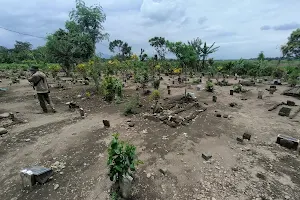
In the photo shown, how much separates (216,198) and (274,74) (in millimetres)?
18905

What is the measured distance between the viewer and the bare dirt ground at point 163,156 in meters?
2.94

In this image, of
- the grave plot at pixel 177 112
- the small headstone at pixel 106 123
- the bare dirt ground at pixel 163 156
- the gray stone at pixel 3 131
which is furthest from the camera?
the grave plot at pixel 177 112

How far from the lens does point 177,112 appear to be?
659 cm

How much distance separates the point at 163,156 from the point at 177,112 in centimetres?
293

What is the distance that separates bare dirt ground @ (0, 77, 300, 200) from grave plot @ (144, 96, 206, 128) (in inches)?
9.5

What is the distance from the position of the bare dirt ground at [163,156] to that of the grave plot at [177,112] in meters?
0.24

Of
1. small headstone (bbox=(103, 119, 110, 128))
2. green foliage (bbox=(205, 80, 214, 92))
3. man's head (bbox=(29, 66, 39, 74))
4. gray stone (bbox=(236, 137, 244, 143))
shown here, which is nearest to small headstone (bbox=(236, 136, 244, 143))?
gray stone (bbox=(236, 137, 244, 143))

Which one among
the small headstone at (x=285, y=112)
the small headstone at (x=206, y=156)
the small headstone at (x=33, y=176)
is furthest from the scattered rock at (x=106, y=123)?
the small headstone at (x=285, y=112)

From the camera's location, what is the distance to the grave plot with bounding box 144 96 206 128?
5.69 meters

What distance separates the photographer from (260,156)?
12.9 ft

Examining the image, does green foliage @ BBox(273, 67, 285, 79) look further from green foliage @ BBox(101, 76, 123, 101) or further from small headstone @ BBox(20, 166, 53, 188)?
small headstone @ BBox(20, 166, 53, 188)

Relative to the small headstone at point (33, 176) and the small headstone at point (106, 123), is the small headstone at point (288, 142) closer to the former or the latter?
the small headstone at point (106, 123)

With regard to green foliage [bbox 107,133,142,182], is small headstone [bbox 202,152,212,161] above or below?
below

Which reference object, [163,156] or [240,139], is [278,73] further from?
[163,156]
